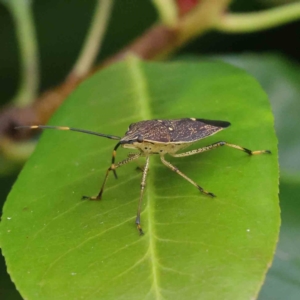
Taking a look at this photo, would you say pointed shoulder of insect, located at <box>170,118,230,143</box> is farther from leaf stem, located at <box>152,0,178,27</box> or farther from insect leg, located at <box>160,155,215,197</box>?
leaf stem, located at <box>152,0,178,27</box>

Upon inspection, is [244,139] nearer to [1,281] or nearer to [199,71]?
[199,71]

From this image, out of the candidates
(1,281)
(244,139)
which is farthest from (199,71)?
(1,281)

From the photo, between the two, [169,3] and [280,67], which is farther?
[280,67]

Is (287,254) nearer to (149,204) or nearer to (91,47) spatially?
(149,204)

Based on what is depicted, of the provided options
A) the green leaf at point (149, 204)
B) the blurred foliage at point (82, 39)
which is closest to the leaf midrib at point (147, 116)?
the green leaf at point (149, 204)

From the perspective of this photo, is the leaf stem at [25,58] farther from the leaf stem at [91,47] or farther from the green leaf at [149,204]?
the green leaf at [149,204]

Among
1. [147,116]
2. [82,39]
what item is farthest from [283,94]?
[82,39]
